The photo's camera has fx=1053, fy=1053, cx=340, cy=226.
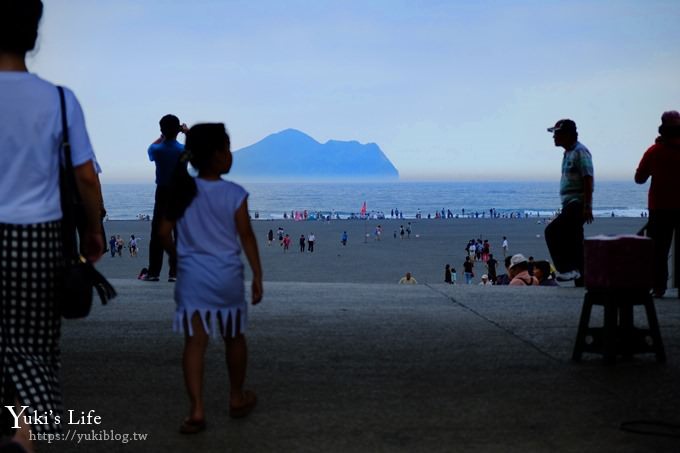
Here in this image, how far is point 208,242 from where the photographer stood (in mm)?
5043

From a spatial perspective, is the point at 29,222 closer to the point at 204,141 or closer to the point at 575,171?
the point at 204,141

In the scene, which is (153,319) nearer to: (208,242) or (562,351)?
(562,351)

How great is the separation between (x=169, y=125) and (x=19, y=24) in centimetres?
769

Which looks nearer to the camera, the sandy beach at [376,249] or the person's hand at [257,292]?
the person's hand at [257,292]

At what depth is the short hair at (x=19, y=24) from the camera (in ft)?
12.0

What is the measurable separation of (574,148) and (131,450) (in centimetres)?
761

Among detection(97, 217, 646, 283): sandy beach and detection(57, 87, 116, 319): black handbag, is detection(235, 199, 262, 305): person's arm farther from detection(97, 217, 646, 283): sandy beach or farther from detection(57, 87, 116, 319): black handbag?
detection(97, 217, 646, 283): sandy beach

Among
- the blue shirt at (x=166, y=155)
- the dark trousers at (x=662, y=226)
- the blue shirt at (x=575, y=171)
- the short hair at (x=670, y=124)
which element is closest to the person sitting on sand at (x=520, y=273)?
the blue shirt at (x=575, y=171)

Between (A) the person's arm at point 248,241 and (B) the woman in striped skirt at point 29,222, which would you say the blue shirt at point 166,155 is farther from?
(B) the woman in striped skirt at point 29,222

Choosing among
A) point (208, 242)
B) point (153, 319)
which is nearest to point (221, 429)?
point (208, 242)

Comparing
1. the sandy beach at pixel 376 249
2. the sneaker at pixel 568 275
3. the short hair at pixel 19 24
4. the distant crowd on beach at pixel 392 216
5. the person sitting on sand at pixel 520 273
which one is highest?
the short hair at pixel 19 24

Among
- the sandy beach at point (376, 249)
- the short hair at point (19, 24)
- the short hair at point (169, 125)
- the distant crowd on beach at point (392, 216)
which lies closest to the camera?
the short hair at point (19, 24)

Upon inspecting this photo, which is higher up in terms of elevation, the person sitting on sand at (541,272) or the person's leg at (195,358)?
the person's leg at (195,358)

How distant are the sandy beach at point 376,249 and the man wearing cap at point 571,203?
960 inches
